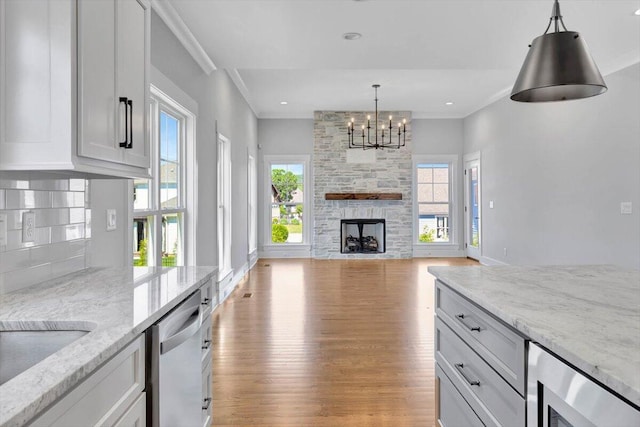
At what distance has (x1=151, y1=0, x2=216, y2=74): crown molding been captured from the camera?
2961mm

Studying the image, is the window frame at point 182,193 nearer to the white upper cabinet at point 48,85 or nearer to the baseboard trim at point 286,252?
the white upper cabinet at point 48,85

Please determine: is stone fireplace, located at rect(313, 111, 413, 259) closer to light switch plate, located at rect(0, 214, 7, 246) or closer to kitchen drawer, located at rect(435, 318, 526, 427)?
kitchen drawer, located at rect(435, 318, 526, 427)

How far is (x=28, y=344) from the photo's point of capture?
1.24 metres

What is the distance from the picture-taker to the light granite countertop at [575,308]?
897mm

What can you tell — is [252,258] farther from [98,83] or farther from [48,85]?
[48,85]

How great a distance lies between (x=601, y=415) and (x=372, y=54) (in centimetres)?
385

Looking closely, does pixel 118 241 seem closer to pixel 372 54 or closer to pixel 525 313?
pixel 525 313

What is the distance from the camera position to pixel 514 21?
338 cm

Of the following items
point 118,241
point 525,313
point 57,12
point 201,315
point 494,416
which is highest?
point 57,12

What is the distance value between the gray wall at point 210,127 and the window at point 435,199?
3811 mm

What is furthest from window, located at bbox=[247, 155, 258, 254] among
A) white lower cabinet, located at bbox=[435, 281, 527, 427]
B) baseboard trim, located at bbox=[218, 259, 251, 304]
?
white lower cabinet, located at bbox=[435, 281, 527, 427]

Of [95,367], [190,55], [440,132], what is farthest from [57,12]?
[440,132]

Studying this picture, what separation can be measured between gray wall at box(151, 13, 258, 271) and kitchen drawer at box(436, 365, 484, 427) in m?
2.66

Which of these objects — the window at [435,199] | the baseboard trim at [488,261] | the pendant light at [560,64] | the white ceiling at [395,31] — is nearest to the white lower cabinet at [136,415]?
the pendant light at [560,64]
